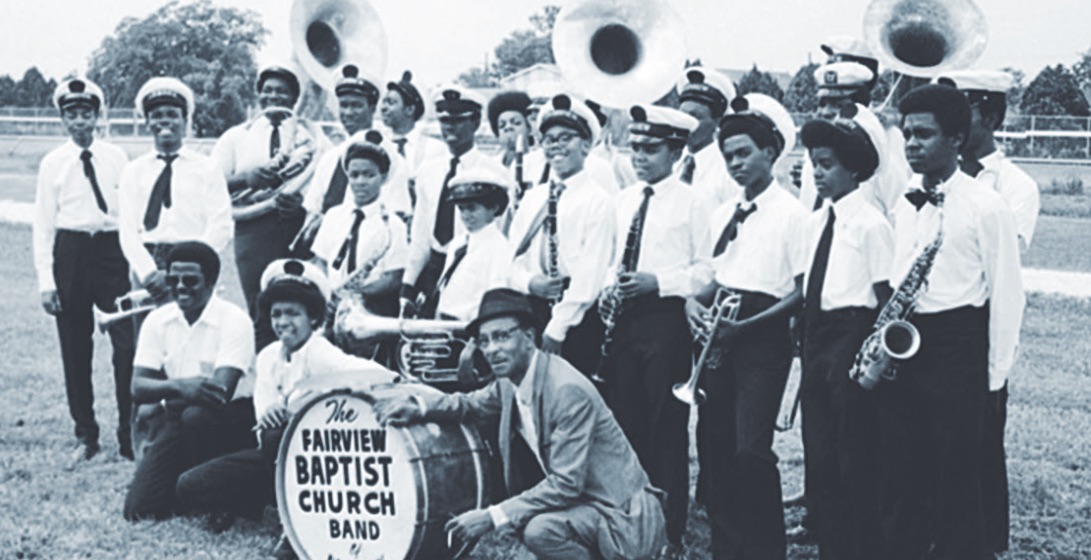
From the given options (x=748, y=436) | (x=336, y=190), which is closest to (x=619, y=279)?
(x=748, y=436)

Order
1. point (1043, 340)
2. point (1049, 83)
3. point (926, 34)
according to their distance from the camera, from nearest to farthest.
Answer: point (926, 34) → point (1043, 340) → point (1049, 83)

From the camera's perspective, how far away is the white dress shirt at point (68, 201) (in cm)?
904

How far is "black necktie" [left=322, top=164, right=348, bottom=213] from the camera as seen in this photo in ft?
27.7

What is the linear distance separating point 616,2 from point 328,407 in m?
3.15

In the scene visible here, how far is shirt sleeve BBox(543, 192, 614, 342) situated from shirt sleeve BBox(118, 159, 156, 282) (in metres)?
2.90

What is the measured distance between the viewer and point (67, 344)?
9211 mm

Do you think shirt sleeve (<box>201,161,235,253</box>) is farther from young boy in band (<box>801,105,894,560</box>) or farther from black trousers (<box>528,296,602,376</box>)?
young boy in band (<box>801,105,894,560</box>)

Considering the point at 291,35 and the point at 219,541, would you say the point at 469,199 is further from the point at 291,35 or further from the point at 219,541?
the point at 291,35

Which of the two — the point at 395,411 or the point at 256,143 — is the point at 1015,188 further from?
the point at 256,143

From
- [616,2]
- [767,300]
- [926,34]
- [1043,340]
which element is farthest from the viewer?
[1043,340]

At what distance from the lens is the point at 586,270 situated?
270 inches

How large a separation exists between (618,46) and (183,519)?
12.0 ft

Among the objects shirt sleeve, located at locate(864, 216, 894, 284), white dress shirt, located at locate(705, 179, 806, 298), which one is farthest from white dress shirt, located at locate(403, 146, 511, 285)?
shirt sleeve, located at locate(864, 216, 894, 284)

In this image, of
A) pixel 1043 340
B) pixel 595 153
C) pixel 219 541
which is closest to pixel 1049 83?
pixel 1043 340
